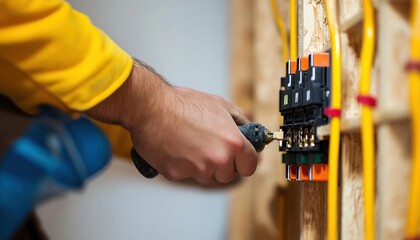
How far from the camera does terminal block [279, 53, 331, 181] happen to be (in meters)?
0.62

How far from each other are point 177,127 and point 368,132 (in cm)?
31

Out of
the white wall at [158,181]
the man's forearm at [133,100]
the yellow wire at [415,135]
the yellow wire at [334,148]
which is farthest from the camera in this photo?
the white wall at [158,181]

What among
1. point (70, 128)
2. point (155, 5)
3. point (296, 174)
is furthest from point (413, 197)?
point (155, 5)

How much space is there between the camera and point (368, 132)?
0.50 m

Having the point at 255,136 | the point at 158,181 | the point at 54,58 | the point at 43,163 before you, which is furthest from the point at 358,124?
the point at 158,181

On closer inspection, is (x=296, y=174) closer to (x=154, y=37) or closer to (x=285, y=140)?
(x=285, y=140)

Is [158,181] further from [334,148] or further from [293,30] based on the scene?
[334,148]

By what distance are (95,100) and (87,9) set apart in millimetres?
878

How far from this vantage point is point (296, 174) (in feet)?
2.29

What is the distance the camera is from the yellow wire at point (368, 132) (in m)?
0.50

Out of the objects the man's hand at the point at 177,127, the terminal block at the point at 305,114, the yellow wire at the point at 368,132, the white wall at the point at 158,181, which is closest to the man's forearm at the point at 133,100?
the man's hand at the point at 177,127

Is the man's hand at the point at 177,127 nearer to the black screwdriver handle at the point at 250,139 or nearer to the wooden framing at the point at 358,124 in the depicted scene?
the black screwdriver handle at the point at 250,139

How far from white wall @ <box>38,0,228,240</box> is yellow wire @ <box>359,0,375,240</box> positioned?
1.11 m

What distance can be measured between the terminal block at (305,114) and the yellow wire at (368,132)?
10cm
